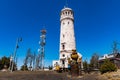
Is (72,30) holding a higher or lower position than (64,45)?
higher

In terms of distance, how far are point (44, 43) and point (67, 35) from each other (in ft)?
31.7

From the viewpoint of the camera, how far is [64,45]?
54594mm

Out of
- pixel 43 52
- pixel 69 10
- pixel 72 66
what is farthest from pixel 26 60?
pixel 72 66

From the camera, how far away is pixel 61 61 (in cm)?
5431

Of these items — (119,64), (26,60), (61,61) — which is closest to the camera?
(119,64)

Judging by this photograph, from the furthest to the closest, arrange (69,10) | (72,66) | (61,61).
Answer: (69,10) → (61,61) → (72,66)

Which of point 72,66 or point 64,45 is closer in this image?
point 72,66

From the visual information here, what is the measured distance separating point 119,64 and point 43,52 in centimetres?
2704

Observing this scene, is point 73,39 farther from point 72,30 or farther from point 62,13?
point 62,13

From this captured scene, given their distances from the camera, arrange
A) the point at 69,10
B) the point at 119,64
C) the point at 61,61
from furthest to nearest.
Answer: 1. the point at 69,10
2. the point at 61,61
3. the point at 119,64

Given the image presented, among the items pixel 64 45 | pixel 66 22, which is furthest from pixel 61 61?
pixel 66 22

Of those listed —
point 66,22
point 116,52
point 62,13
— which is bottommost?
point 116,52

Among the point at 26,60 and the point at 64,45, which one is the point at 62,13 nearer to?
the point at 64,45

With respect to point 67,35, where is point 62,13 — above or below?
above
